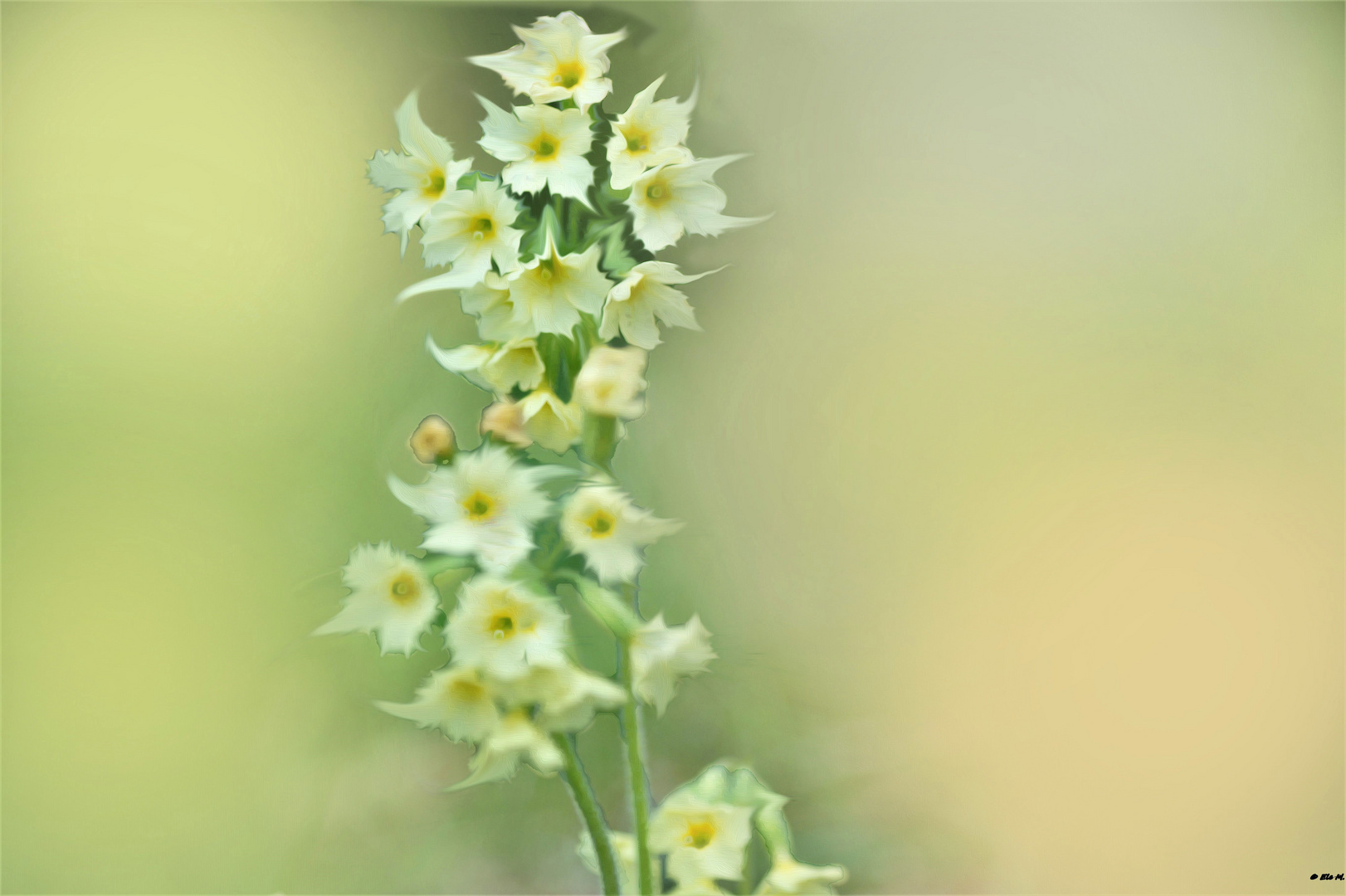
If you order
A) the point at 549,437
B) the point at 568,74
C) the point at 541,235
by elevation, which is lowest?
the point at 549,437

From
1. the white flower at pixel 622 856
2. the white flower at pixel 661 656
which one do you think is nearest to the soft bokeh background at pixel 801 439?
the white flower at pixel 622 856

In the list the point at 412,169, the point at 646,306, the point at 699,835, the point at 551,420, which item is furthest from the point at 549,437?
the point at 699,835

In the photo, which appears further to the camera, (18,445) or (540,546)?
(18,445)

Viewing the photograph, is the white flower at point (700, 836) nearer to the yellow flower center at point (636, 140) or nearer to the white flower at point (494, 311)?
the white flower at point (494, 311)

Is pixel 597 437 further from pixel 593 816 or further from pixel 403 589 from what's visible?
pixel 593 816

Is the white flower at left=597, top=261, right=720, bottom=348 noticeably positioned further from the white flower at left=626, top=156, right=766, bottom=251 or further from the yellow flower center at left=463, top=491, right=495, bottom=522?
the yellow flower center at left=463, top=491, right=495, bottom=522

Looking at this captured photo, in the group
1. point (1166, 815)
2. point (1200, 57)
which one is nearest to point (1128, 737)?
point (1166, 815)

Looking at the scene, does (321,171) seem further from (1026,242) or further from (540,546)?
(1026,242)
